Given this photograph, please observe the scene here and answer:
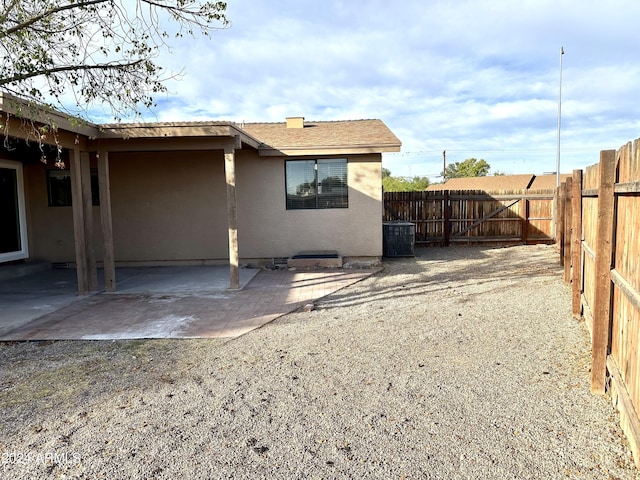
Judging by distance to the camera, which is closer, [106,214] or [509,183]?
[106,214]

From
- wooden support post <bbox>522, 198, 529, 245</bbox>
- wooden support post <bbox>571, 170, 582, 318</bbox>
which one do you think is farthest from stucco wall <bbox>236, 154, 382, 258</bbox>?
wooden support post <bbox>522, 198, 529, 245</bbox>

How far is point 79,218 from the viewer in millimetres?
7738

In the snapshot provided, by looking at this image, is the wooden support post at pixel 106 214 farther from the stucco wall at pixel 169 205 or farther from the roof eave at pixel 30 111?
the stucco wall at pixel 169 205

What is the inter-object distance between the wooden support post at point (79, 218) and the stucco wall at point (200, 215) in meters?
3.09

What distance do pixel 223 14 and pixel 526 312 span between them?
5799 millimetres

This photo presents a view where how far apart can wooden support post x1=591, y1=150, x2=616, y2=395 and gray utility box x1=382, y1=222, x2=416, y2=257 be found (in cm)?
863

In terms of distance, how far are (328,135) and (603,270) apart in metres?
8.51

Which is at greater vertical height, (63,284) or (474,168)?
(474,168)

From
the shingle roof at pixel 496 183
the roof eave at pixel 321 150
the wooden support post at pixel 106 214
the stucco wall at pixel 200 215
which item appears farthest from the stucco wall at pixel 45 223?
the shingle roof at pixel 496 183

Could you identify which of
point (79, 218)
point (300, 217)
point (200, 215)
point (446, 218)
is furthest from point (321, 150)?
point (446, 218)

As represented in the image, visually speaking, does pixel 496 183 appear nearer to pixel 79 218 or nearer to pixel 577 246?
pixel 577 246

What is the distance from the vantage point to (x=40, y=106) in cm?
531

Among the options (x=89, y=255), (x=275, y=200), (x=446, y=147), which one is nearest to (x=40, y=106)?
(x=89, y=255)

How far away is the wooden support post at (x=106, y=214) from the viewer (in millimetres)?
7969
